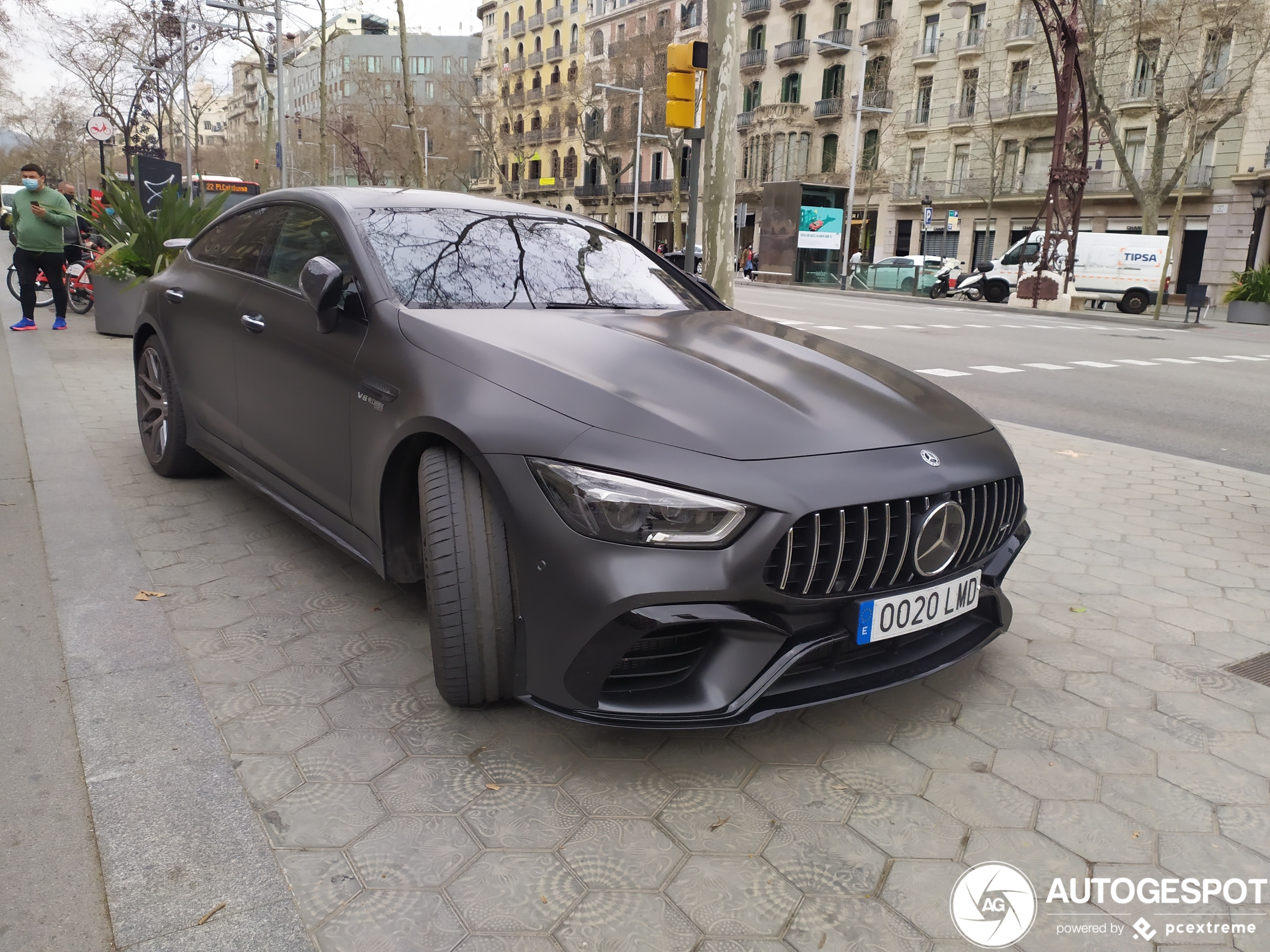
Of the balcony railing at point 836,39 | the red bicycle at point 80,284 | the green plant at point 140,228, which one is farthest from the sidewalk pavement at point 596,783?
the balcony railing at point 836,39

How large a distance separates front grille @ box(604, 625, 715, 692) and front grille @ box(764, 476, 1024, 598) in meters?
0.23

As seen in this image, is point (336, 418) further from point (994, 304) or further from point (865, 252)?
point (865, 252)

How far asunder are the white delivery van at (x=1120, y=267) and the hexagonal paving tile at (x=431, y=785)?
92.2 ft

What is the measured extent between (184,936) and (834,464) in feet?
5.55

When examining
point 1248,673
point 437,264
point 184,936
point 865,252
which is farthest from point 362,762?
point 865,252

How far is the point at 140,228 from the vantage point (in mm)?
9945

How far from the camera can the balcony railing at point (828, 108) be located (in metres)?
50.6

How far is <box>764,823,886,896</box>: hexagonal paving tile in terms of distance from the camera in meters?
2.18

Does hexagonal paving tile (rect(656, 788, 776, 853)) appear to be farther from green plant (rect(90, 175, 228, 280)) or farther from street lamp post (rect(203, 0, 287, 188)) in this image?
street lamp post (rect(203, 0, 287, 188))

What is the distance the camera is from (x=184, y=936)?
1945 millimetres

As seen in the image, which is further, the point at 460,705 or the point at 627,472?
the point at 460,705

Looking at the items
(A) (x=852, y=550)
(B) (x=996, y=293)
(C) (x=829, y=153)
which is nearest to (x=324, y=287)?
(A) (x=852, y=550)

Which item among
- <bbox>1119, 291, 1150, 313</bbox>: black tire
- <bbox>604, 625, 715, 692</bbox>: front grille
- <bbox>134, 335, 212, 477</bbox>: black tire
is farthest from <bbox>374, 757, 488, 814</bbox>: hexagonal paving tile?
<bbox>1119, 291, 1150, 313</bbox>: black tire

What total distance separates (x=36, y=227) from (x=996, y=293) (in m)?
26.4
